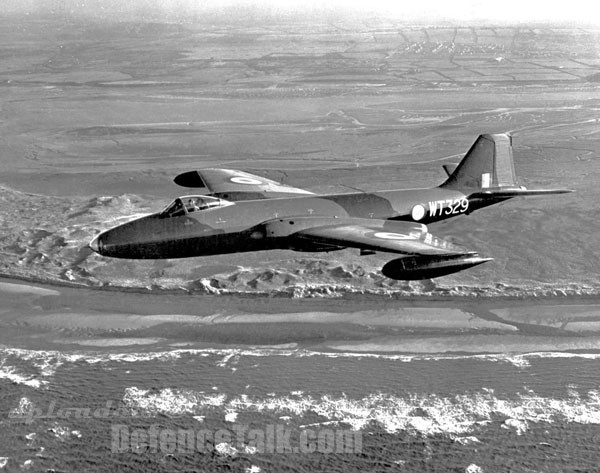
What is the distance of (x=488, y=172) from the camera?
48.5 metres

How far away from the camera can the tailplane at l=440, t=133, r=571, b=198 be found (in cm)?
4788

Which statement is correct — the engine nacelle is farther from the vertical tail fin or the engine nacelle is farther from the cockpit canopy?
the vertical tail fin

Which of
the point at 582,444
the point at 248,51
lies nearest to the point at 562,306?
the point at 582,444

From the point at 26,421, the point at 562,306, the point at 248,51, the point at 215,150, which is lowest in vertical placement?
the point at 26,421

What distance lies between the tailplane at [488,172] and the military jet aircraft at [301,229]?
2539 millimetres

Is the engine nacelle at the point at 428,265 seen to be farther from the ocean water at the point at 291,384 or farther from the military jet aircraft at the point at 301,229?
the ocean water at the point at 291,384

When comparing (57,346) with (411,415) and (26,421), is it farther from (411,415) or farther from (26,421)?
(411,415)

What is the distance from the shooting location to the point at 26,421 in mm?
36469

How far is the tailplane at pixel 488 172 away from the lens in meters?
Answer: 47.9

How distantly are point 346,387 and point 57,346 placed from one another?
715 inches

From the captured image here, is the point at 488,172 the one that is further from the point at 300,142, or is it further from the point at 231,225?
the point at 300,142

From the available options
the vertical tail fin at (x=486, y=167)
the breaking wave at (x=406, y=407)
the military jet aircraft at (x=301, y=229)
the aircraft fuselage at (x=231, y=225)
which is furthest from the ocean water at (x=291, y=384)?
the vertical tail fin at (x=486, y=167)

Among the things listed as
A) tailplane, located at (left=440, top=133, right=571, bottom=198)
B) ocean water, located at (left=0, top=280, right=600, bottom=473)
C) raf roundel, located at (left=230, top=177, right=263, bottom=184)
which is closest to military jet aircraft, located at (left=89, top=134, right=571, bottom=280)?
tailplane, located at (left=440, top=133, right=571, bottom=198)

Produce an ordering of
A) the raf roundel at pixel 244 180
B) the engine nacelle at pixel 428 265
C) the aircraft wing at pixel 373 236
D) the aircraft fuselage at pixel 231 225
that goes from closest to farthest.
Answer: the engine nacelle at pixel 428 265 < the aircraft wing at pixel 373 236 < the aircraft fuselage at pixel 231 225 < the raf roundel at pixel 244 180
